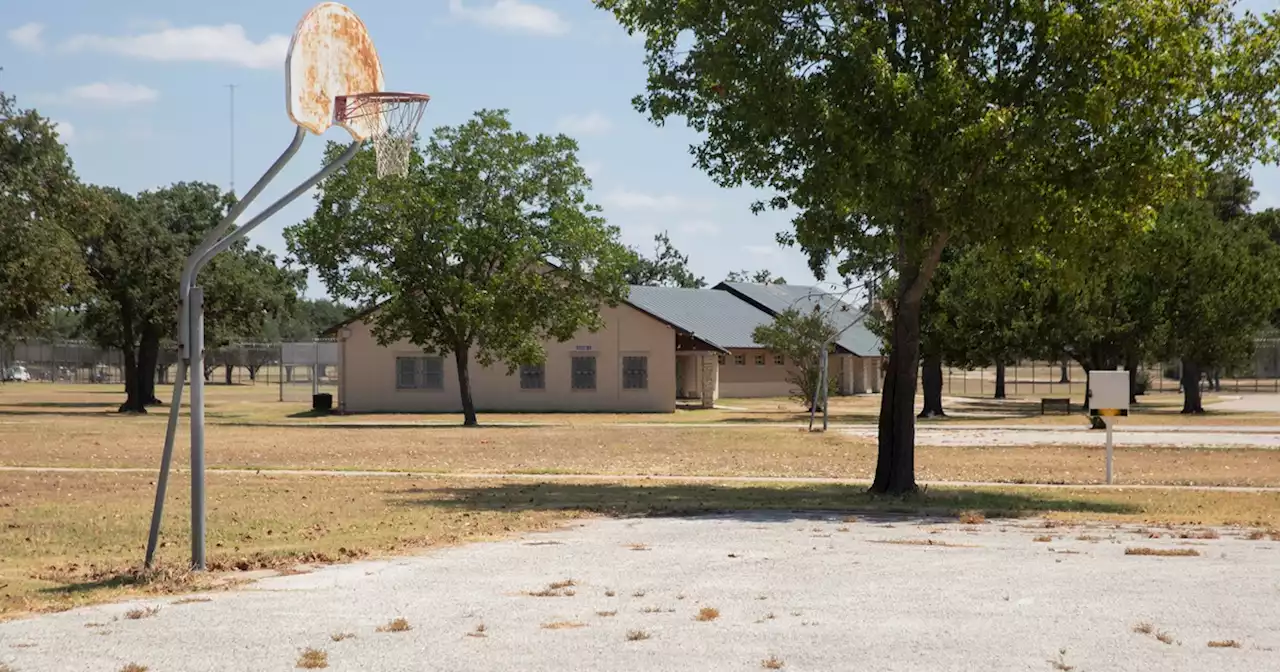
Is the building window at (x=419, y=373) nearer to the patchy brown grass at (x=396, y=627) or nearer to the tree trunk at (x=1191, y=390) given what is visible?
the tree trunk at (x=1191, y=390)

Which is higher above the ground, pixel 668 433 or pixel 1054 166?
pixel 1054 166

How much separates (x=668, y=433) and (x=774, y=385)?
31582mm

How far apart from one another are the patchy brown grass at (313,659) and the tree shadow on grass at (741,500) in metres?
10.2

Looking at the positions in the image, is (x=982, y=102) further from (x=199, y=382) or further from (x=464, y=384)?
(x=464, y=384)

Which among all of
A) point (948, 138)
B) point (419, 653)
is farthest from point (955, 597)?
point (948, 138)

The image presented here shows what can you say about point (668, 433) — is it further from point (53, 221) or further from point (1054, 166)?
point (1054, 166)

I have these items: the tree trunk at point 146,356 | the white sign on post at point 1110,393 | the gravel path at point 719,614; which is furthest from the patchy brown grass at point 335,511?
the tree trunk at point 146,356

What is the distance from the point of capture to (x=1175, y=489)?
23672 millimetres

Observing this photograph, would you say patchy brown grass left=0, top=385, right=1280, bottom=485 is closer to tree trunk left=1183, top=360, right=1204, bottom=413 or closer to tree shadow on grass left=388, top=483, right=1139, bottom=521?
tree shadow on grass left=388, top=483, right=1139, bottom=521

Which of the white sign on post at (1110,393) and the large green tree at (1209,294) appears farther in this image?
the large green tree at (1209,294)

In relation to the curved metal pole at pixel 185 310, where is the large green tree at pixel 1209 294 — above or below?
above

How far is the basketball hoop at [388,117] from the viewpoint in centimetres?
1319

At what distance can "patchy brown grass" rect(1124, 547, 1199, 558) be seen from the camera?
45.3 feet

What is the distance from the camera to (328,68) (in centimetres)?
1284
